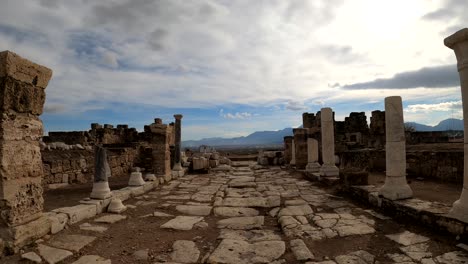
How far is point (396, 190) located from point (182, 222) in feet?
15.0

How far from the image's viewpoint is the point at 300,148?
15.7m

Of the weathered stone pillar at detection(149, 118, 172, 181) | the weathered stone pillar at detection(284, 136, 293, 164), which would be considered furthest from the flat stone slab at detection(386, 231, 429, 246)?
the weathered stone pillar at detection(284, 136, 293, 164)

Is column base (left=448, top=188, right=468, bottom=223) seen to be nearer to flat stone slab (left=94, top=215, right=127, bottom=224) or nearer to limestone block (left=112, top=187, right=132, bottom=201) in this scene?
flat stone slab (left=94, top=215, right=127, bottom=224)

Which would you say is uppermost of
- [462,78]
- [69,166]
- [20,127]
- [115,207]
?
[462,78]

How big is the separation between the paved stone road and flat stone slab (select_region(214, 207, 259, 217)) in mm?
23

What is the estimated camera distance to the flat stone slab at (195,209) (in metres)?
7.05

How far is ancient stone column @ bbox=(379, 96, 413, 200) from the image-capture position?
6.60m

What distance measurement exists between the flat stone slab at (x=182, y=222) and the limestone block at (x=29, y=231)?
2.00 m

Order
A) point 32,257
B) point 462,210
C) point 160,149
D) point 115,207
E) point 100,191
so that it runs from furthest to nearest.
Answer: point 160,149
point 100,191
point 115,207
point 462,210
point 32,257

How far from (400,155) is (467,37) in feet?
9.51

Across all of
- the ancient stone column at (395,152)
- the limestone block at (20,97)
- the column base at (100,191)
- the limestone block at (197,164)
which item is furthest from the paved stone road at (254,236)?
the limestone block at (197,164)

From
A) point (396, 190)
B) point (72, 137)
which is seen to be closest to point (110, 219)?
point (396, 190)

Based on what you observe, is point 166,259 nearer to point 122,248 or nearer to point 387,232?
point 122,248

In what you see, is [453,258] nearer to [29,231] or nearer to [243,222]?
[243,222]
